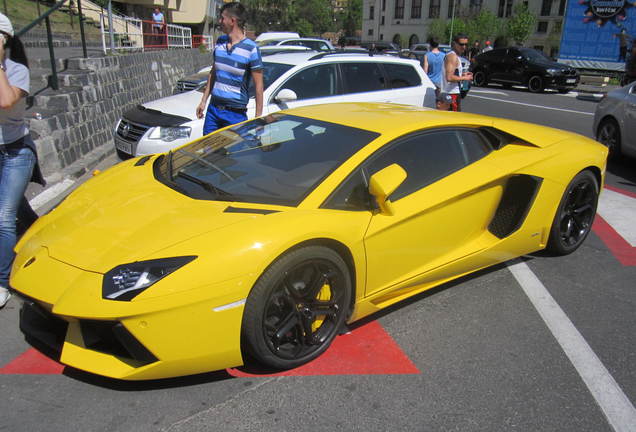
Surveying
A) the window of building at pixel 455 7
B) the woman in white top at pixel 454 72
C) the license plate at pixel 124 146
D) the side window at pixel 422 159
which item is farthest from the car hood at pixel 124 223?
the window of building at pixel 455 7

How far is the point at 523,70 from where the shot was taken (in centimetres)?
2078

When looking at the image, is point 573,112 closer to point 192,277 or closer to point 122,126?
point 122,126

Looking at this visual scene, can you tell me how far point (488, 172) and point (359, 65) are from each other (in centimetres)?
414

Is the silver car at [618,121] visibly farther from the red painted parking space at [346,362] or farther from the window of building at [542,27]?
the window of building at [542,27]

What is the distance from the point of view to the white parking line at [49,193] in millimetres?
5717

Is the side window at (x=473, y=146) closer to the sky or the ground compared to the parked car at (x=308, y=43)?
closer to the ground

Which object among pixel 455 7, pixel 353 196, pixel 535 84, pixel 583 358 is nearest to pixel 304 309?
pixel 353 196

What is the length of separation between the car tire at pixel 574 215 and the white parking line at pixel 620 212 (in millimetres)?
705

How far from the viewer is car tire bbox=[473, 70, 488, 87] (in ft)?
74.3

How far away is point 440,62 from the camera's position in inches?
383

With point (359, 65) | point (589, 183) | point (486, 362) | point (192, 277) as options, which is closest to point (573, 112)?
point (359, 65)

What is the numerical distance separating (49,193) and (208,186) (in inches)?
143

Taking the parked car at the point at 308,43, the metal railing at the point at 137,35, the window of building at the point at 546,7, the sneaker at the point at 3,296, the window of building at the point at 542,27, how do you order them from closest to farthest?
1. the sneaker at the point at 3,296
2. the metal railing at the point at 137,35
3. the parked car at the point at 308,43
4. the window of building at the point at 546,7
5. the window of building at the point at 542,27

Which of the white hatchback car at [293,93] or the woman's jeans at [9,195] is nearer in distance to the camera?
the woman's jeans at [9,195]
